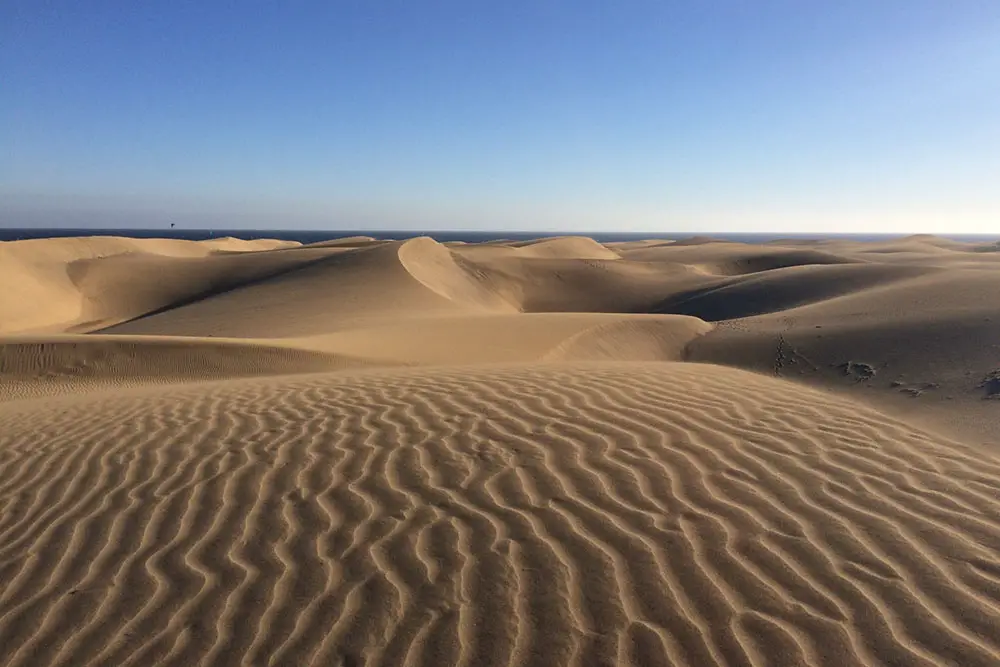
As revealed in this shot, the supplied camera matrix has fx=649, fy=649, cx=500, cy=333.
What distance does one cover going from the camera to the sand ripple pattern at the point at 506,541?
2822 mm

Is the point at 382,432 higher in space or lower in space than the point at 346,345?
higher

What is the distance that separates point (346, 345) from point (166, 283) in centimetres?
2342

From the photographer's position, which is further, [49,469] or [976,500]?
[49,469]

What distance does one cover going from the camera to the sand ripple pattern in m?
2.82

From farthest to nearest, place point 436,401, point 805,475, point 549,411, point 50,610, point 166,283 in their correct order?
1. point 166,283
2. point 436,401
3. point 549,411
4. point 805,475
5. point 50,610

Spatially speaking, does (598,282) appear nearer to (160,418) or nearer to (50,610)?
(160,418)

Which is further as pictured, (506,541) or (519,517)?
(519,517)

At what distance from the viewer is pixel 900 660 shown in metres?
2.63

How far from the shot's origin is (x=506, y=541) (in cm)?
353

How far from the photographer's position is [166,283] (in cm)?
3175

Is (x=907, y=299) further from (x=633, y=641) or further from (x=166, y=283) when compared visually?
(x=166, y=283)

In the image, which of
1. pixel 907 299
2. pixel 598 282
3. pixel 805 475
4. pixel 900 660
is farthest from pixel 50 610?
pixel 598 282

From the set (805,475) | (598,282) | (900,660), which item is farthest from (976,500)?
(598,282)

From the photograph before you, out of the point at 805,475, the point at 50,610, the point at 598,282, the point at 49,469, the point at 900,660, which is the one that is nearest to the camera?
the point at 900,660
